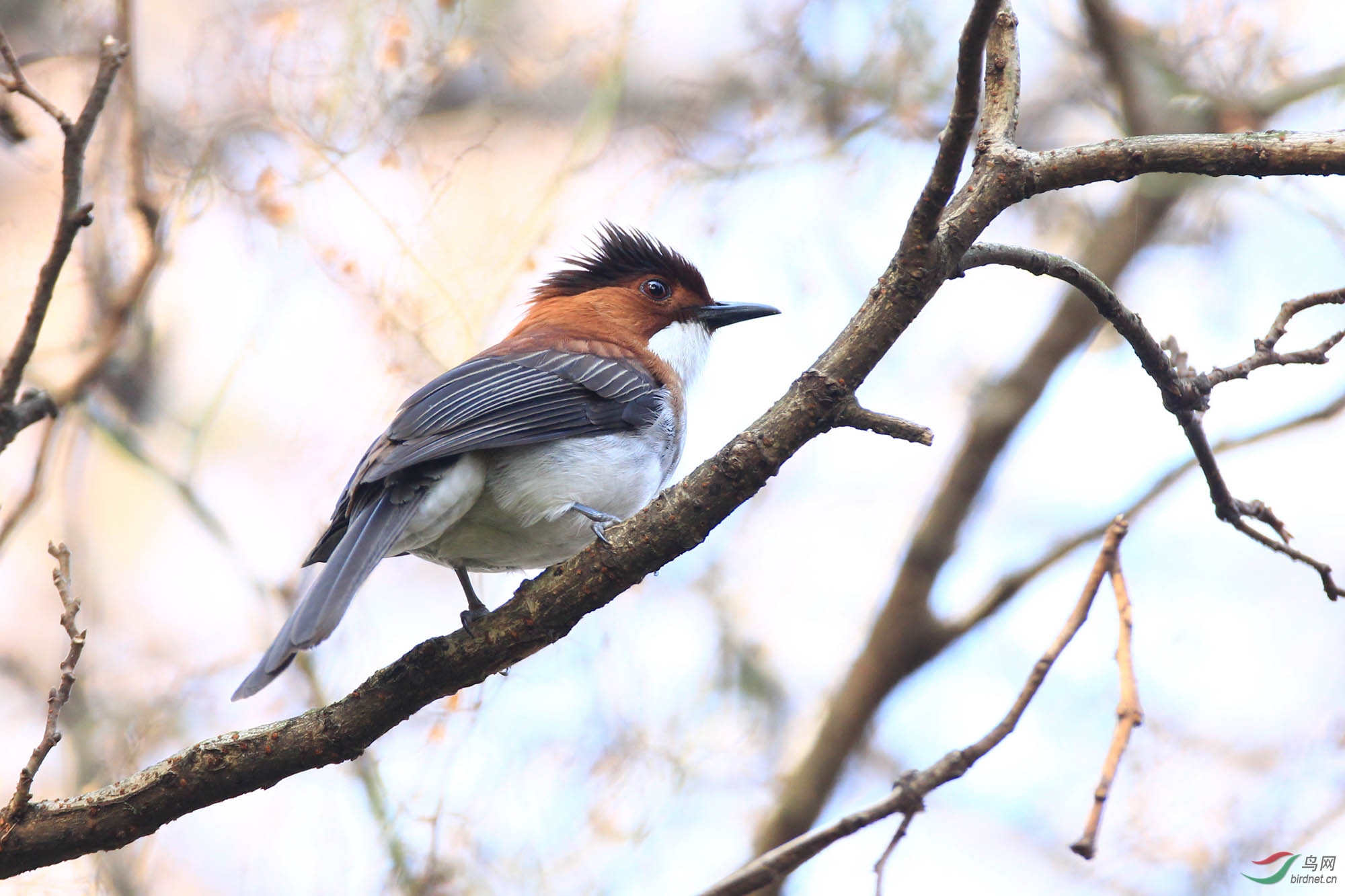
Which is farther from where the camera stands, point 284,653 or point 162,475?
point 162,475

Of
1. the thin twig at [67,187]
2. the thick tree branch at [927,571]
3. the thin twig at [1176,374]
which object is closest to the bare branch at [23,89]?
the thin twig at [67,187]

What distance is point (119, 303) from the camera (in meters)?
4.54

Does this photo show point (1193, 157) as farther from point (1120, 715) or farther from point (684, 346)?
point (684, 346)

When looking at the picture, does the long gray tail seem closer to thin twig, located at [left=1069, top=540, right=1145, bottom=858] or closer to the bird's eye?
thin twig, located at [left=1069, top=540, right=1145, bottom=858]

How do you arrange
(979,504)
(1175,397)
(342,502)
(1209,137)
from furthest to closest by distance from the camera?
Result: (979,504), (342,502), (1175,397), (1209,137)

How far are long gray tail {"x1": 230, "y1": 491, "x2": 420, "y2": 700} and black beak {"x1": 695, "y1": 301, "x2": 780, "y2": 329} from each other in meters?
2.28

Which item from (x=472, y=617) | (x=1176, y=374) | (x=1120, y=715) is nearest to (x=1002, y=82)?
(x=1176, y=374)

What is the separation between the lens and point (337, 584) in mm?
3135

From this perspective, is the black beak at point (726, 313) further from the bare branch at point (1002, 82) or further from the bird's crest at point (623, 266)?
the bare branch at point (1002, 82)

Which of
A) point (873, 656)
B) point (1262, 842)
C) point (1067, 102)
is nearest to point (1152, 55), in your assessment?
point (1067, 102)

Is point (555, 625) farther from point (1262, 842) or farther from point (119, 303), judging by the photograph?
point (1262, 842)

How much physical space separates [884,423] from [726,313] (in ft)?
9.12

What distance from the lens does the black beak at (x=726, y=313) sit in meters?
5.47

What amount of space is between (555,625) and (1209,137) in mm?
2005
